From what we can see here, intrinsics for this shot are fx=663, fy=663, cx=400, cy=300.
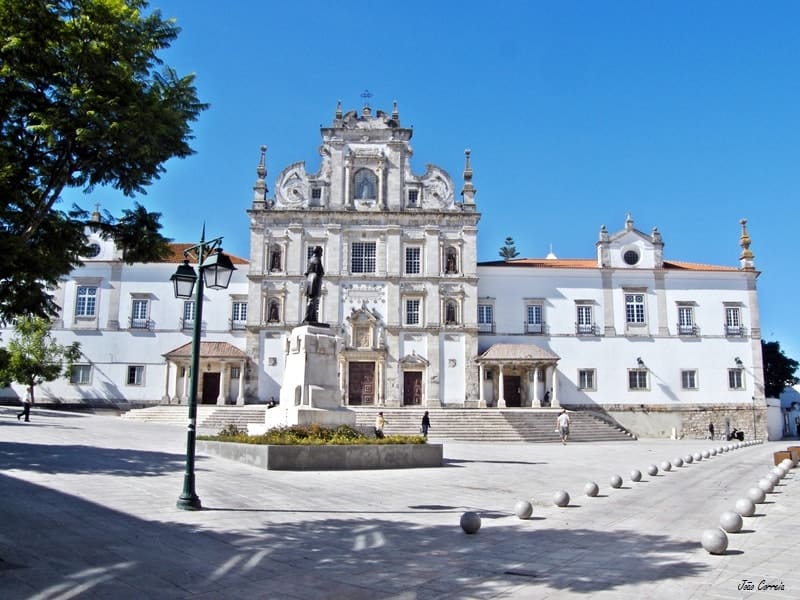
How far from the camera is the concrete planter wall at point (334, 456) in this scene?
629 inches

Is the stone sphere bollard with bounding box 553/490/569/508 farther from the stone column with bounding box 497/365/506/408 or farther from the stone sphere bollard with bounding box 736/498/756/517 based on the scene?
the stone column with bounding box 497/365/506/408

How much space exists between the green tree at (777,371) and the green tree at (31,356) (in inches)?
2099

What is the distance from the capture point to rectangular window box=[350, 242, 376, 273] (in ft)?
143

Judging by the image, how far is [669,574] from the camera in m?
6.75

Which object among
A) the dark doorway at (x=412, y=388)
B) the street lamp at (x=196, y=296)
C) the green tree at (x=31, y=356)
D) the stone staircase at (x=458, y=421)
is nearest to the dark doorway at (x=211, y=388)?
the stone staircase at (x=458, y=421)

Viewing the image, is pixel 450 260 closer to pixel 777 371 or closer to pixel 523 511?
pixel 777 371

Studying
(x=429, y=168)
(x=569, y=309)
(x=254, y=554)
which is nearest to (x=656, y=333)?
(x=569, y=309)

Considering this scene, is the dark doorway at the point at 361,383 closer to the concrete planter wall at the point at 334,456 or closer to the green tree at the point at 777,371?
the concrete planter wall at the point at 334,456

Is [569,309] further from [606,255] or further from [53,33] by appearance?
[53,33]

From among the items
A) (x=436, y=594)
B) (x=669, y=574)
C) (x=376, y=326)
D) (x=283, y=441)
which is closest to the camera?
(x=436, y=594)

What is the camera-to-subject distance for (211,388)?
42906 mm

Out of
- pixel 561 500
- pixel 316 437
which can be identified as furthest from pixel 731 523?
pixel 316 437

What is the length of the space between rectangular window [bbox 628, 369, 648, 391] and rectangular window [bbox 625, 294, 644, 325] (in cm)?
332

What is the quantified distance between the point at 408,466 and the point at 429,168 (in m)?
30.2
